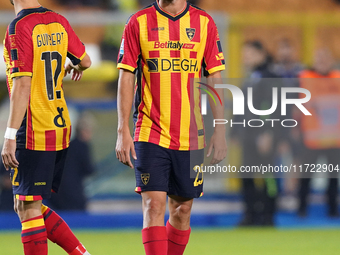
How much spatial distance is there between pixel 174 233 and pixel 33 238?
0.88m

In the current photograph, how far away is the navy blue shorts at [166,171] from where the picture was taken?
3.51 metres

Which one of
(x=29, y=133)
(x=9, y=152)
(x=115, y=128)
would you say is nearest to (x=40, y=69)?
(x=29, y=133)

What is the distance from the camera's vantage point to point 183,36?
3.62 m

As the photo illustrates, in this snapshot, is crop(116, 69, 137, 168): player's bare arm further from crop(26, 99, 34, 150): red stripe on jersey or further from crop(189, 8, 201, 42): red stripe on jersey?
crop(26, 99, 34, 150): red stripe on jersey

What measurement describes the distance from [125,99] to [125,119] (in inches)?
4.8

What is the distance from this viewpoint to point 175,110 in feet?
11.8

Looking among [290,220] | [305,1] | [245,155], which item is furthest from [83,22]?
[305,1]

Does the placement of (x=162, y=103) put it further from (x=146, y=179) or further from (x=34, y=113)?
(x=34, y=113)

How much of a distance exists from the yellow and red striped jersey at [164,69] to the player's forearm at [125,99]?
0.17 ft

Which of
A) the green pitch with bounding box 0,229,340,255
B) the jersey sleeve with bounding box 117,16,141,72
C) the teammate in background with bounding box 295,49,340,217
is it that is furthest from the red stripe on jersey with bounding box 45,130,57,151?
the teammate in background with bounding box 295,49,340,217

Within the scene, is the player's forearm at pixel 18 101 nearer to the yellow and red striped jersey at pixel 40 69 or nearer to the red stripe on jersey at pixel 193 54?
the yellow and red striped jersey at pixel 40 69

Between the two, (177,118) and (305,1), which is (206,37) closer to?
(177,118)

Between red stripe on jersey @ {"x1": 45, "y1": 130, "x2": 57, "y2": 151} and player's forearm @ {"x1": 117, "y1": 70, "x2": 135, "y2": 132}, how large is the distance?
0.50 m

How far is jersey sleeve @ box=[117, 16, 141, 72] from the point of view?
11.6 ft
